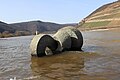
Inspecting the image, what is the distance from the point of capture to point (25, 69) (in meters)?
13.4

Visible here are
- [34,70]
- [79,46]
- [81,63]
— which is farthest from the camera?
[79,46]

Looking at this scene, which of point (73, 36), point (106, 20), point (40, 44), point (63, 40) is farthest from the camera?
point (106, 20)

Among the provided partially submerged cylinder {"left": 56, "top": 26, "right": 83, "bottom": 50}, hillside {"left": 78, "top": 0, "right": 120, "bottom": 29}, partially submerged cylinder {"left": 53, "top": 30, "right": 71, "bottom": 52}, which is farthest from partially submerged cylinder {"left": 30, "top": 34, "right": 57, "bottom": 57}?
hillside {"left": 78, "top": 0, "right": 120, "bottom": 29}

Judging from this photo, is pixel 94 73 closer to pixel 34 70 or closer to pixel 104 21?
pixel 34 70

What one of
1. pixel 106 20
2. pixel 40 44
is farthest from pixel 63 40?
pixel 106 20

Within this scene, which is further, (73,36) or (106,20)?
(106,20)

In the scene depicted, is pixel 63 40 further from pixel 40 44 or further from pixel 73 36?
pixel 40 44

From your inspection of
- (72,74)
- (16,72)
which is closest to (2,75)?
(16,72)

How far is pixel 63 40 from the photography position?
765 inches

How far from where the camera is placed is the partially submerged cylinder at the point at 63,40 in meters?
19.3

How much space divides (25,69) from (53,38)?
6.55 meters

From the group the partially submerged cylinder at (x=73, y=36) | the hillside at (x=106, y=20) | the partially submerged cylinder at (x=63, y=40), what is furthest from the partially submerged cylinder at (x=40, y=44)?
the hillside at (x=106, y=20)

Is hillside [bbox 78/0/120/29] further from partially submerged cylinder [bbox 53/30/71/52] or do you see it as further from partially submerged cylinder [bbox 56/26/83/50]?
partially submerged cylinder [bbox 53/30/71/52]

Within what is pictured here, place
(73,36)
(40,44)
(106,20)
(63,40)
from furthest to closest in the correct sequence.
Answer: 1. (106,20)
2. (73,36)
3. (63,40)
4. (40,44)
